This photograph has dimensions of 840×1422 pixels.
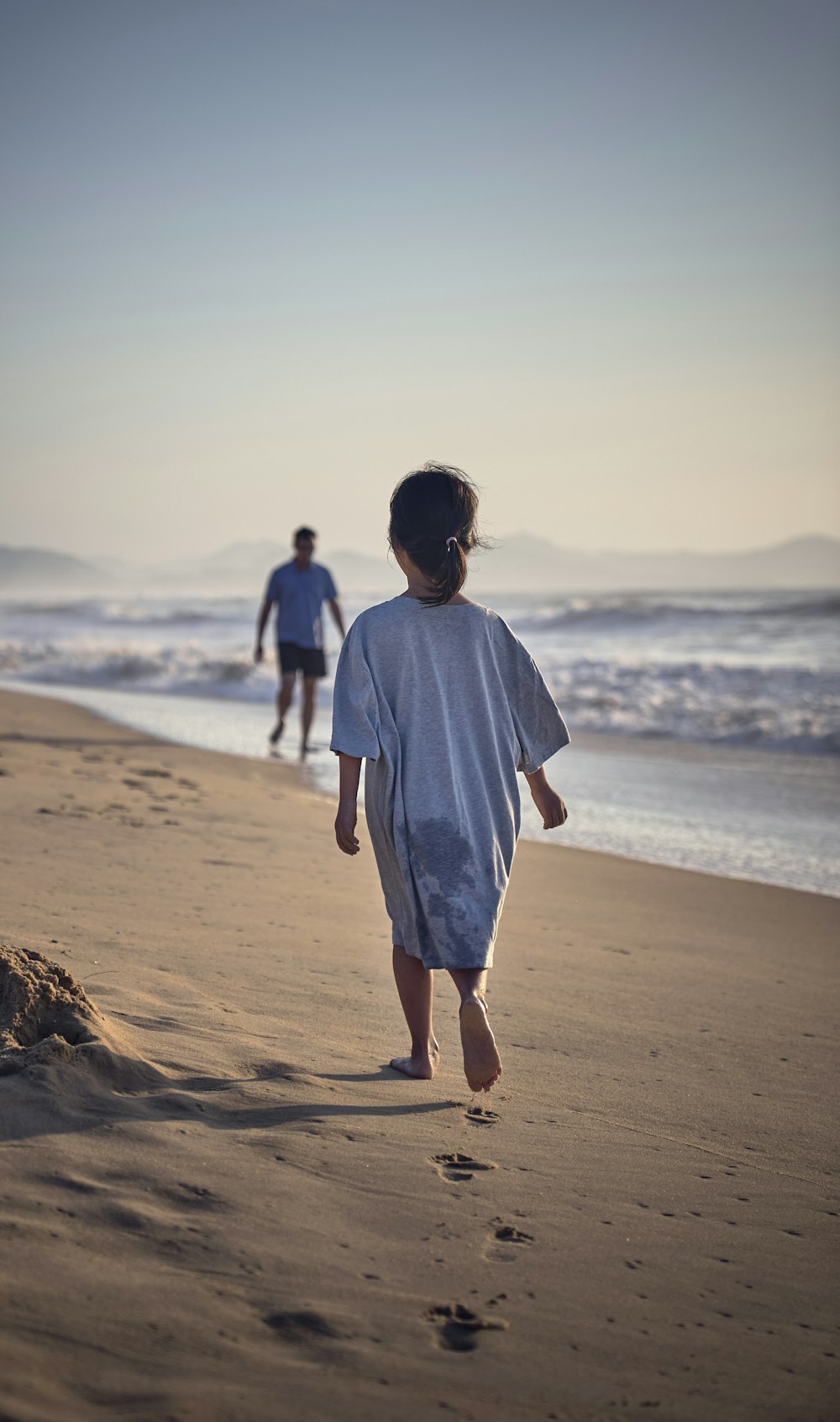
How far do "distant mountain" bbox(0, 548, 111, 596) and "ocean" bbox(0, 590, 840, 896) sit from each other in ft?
439

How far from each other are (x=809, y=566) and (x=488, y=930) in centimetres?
18492

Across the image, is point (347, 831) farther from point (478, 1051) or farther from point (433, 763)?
point (478, 1051)

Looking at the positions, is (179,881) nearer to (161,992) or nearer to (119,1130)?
(161,992)

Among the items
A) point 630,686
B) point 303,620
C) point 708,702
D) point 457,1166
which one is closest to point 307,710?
point 303,620

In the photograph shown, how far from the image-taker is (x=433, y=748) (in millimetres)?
2754

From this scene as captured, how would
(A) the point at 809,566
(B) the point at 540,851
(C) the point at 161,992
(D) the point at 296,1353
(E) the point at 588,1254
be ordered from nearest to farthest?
(D) the point at 296,1353, (E) the point at 588,1254, (C) the point at 161,992, (B) the point at 540,851, (A) the point at 809,566

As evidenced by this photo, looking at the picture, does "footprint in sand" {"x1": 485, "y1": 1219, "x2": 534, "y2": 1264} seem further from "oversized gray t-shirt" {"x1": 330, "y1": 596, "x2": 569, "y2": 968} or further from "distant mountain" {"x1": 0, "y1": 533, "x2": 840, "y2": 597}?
"distant mountain" {"x1": 0, "y1": 533, "x2": 840, "y2": 597}

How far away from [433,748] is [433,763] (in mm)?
41

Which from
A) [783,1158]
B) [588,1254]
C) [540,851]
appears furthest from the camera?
[540,851]

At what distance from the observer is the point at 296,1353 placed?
165 centimetres

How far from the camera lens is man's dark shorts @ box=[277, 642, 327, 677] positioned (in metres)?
10.3

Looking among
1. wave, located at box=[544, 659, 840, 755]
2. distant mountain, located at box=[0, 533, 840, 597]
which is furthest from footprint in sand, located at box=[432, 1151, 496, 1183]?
distant mountain, located at box=[0, 533, 840, 597]

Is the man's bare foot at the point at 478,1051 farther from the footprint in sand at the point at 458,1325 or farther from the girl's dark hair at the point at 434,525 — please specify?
the girl's dark hair at the point at 434,525

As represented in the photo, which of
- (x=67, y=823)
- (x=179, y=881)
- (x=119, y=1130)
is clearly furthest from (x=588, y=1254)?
→ (x=67, y=823)
